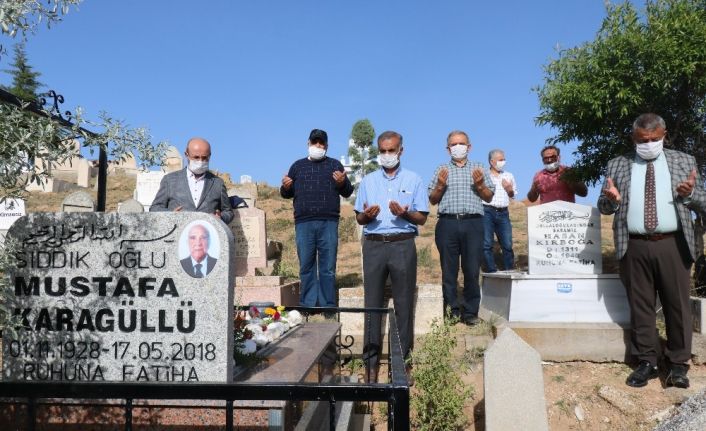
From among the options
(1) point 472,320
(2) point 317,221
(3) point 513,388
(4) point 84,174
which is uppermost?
(4) point 84,174

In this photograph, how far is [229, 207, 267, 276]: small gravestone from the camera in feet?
22.8

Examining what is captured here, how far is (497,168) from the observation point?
763 cm

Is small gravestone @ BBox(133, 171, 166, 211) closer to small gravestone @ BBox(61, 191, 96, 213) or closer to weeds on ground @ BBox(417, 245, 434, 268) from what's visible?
small gravestone @ BBox(61, 191, 96, 213)

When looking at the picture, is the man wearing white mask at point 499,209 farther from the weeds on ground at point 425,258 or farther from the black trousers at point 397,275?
the black trousers at point 397,275

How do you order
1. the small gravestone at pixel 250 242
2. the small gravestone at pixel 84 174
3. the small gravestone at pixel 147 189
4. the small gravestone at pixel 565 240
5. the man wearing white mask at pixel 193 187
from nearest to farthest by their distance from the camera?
1. the man wearing white mask at pixel 193 187
2. the small gravestone at pixel 565 240
3. the small gravestone at pixel 250 242
4. the small gravestone at pixel 147 189
5. the small gravestone at pixel 84 174

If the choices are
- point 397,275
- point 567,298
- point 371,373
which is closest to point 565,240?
point 567,298

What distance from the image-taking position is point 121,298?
2.33 m

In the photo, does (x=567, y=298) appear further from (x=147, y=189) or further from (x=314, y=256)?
(x=147, y=189)

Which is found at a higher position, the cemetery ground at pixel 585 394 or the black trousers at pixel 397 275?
the black trousers at pixel 397 275

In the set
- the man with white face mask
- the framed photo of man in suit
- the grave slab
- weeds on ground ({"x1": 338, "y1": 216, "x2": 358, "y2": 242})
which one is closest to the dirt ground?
the man with white face mask

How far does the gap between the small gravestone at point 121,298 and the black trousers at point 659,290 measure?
348 cm

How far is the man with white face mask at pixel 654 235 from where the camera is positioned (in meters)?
4.39

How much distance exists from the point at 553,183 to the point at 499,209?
76 centimetres

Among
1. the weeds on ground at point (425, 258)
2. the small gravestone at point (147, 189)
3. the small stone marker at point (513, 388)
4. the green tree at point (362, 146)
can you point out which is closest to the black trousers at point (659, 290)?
the small stone marker at point (513, 388)
